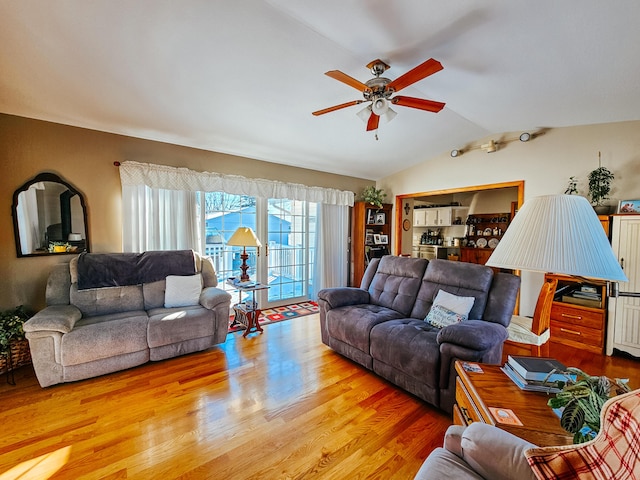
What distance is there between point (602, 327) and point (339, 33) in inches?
158

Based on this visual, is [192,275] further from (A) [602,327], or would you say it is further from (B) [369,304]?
(A) [602,327]

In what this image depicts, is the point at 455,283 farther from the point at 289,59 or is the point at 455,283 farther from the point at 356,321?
the point at 289,59

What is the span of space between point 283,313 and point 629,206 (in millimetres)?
4320

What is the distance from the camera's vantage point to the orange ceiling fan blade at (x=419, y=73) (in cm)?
172

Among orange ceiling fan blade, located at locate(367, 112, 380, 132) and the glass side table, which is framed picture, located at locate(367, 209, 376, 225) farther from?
orange ceiling fan blade, located at locate(367, 112, 380, 132)

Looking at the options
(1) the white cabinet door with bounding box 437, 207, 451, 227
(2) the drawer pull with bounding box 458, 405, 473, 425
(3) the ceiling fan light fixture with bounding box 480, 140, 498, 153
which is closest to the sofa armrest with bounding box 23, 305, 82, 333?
(2) the drawer pull with bounding box 458, 405, 473, 425

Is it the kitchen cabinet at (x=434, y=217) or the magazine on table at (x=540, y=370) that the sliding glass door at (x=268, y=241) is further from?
the kitchen cabinet at (x=434, y=217)

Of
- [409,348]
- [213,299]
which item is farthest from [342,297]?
[213,299]

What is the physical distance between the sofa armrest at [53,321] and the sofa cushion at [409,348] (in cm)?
257

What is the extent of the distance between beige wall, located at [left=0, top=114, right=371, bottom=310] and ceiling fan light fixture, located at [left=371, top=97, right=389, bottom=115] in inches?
100

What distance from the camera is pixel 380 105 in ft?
7.23

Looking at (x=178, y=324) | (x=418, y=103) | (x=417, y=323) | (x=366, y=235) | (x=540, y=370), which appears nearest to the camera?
(x=540, y=370)

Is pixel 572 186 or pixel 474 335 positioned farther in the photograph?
pixel 572 186

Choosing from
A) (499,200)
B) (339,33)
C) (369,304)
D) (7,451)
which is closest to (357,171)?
(369,304)
